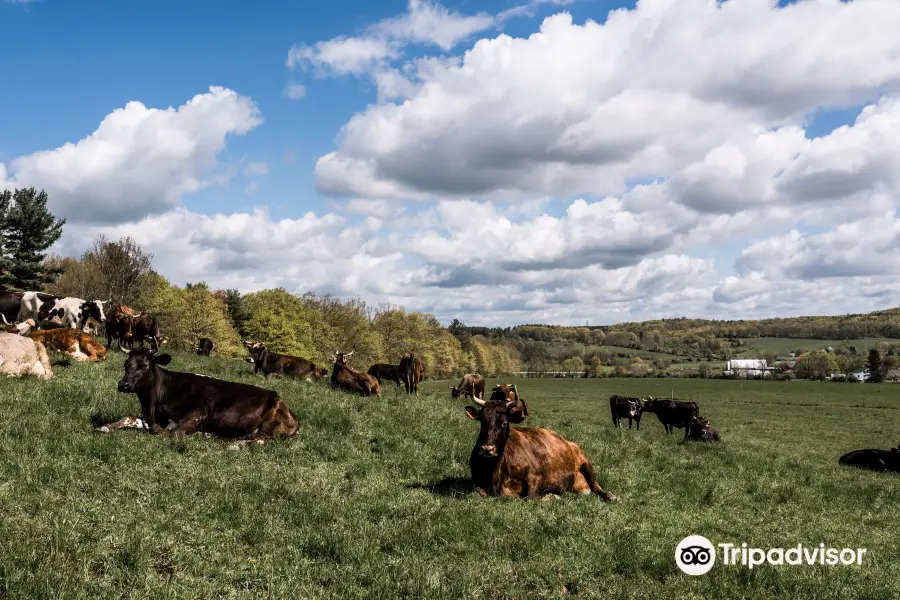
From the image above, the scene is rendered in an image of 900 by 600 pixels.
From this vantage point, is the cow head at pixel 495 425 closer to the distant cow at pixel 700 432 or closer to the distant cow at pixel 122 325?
the distant cow at pixel 700 432

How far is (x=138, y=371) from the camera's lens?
1142cm

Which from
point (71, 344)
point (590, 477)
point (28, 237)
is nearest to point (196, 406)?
point (590, 477)

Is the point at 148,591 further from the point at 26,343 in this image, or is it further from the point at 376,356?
the point at 376,356

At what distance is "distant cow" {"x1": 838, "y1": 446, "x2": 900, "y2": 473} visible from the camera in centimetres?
2175

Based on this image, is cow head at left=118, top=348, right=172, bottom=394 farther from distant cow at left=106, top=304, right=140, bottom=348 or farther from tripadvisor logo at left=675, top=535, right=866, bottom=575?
distant cow at left=106, top=304, right=140, bottom=348

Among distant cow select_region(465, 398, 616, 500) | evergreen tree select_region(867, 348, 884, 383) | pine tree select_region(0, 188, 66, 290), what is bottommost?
evergreen tree select_region(867, 348, 884, 383)

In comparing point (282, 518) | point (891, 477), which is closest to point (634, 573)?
point (282, 518)

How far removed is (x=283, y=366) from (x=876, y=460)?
23.8m

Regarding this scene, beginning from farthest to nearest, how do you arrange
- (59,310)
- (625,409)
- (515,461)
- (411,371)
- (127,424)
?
(625,409)
(411,371)
(59,310)
(127,424)
(515,461)

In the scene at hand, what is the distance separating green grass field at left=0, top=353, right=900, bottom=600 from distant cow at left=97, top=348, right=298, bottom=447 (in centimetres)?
63

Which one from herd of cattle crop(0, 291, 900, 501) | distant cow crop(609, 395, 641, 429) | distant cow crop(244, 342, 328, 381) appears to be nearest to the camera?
herd of cattle crop(0, 291, 900, 501)

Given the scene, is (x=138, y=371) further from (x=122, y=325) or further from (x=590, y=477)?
(x=122, y=325)

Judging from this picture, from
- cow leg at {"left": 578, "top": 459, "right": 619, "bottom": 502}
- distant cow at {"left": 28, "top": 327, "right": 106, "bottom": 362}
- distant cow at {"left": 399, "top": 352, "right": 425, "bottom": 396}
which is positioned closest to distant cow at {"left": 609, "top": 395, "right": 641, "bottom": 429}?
distant cow at {"left": 399, "top": 352, "right": 425, "bottom": 396}

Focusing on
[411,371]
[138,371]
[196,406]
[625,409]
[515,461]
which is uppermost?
[138,371]
